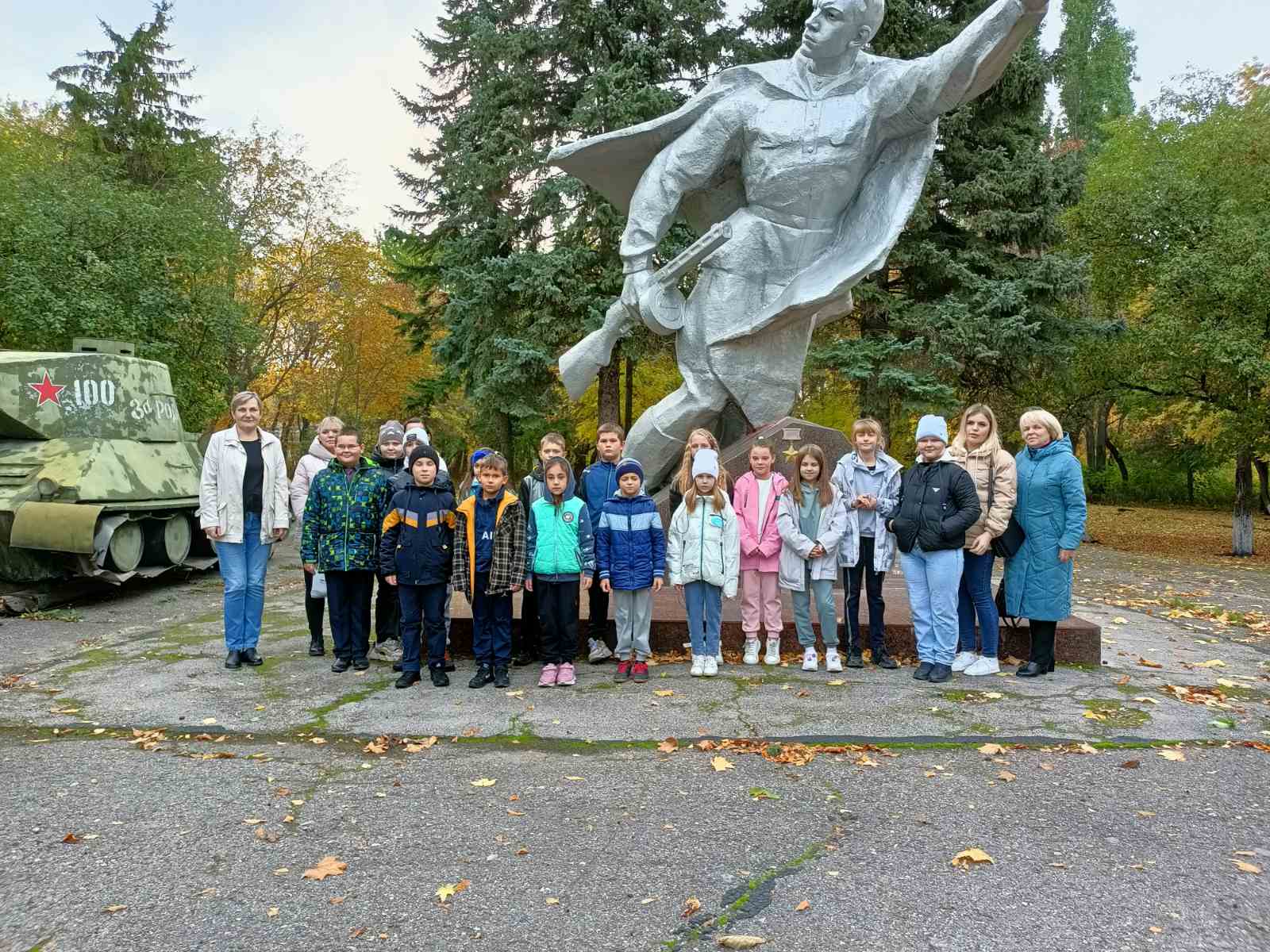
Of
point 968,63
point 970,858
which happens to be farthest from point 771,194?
point 970,858

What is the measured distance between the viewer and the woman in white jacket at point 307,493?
5.73m

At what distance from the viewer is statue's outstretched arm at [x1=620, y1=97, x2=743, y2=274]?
20.5 feet

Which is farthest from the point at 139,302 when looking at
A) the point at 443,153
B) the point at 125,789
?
the point at 125,789

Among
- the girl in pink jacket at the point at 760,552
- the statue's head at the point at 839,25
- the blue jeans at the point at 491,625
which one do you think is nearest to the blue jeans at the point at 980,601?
the girl in pink jacket at the point at 760,552

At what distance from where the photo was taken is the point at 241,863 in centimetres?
271

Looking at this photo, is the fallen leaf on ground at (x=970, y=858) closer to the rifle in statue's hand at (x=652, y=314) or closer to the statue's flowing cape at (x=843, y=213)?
the statue's flowing cape at (x=843, y=213)

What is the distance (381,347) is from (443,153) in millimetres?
6372

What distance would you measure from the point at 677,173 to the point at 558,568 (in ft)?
10.3

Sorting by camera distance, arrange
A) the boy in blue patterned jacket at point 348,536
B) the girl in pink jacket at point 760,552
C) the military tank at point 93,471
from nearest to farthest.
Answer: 1. the boy in blue patterned jacket at point 348,536
2. the girl in pink jacket at point 760,552
3. the military tank at point 93,471

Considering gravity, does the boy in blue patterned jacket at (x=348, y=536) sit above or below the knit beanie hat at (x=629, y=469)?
below

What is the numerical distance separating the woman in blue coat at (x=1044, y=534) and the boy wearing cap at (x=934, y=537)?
0.34 m

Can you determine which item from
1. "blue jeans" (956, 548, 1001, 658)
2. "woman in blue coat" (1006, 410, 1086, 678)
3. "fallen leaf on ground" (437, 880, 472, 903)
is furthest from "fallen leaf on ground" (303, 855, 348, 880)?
"woman in blue coat" (1006, 410, 1086, 678)

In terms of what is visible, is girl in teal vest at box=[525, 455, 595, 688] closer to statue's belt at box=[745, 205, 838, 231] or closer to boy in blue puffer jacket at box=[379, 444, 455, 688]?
boy in blue puffer jacket at box=[379, 444, 455, 688]

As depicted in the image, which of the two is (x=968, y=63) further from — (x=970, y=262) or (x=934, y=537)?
(x=970, y=262)
